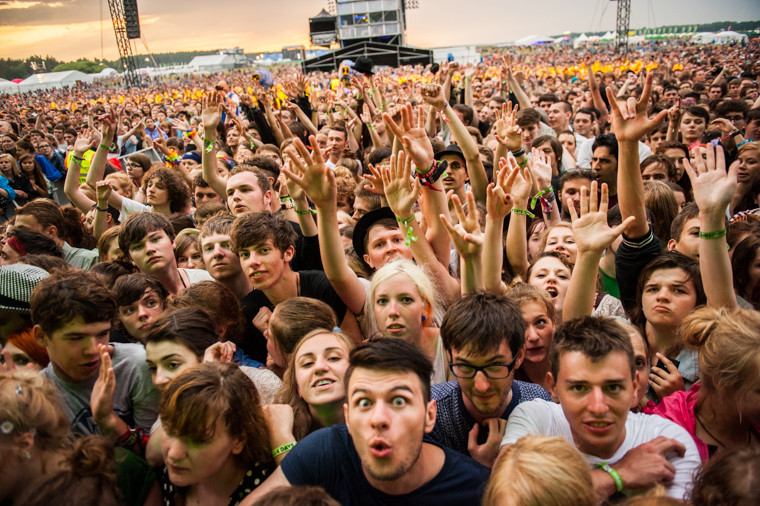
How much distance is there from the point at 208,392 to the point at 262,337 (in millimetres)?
1214

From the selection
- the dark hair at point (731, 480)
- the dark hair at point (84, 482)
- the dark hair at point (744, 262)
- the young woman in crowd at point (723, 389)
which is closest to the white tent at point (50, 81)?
the dark hair at point (84, 482)

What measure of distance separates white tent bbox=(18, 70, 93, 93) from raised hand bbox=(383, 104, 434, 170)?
33022 millimetres

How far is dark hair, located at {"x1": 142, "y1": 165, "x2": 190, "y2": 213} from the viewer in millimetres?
4910

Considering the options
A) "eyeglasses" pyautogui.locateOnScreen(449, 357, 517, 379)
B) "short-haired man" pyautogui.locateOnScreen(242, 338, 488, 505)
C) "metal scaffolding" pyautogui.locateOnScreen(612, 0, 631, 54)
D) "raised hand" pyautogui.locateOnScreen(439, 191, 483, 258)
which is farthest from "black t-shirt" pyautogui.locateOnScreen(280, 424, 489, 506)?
"metal scaffolding" pyautogui.locateOnScreen(612, 0, 631, 54)

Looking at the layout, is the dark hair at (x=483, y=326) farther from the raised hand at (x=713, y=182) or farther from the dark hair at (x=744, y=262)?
the dark hair at (x=744, y=262)

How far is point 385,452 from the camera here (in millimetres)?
1570

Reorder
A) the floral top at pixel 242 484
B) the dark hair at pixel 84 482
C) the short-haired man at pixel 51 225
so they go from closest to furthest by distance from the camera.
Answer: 1. the dark hair at pixel 84 482
2. the floral top at pixel 242 484
3. the short-haired man at pixel 51 225

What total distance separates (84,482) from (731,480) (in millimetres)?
1829

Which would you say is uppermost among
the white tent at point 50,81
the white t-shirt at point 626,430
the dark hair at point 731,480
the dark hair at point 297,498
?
the white tent at point 50,81

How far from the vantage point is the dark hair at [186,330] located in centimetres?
236

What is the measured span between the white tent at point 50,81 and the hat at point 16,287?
32.4 m

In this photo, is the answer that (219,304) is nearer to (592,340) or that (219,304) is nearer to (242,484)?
(242,484)

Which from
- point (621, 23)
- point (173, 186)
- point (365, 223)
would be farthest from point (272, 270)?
point (621, 23)

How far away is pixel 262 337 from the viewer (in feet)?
10.0
